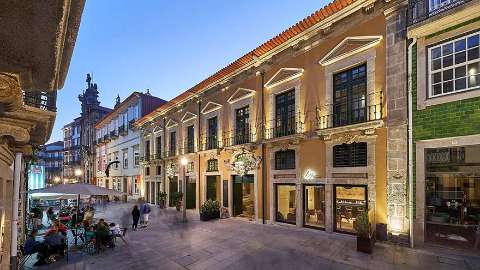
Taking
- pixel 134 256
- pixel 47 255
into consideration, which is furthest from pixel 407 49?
pixel 47 255

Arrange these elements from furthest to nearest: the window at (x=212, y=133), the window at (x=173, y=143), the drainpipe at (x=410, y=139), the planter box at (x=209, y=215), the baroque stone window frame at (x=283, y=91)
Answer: the window at (x=173, y=143), the window at (x=212, y=133), the planter box at (x=209, y=215), the baroque stone window frame at (x=283, y=91), the drainpipe at (x=410, y=139)

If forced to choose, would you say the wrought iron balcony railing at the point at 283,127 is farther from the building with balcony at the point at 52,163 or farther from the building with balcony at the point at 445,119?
the building with balcony at the point at 52,163

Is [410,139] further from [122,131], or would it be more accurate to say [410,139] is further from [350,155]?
[122,131]

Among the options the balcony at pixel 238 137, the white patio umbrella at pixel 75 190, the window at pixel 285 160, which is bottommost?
the white patio umbrella at pixel 75 190

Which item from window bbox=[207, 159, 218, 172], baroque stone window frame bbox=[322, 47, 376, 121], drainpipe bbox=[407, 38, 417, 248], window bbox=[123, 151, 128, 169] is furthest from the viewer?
window bbox=[123, 151, 128, 169]

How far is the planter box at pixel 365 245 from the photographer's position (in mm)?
9195

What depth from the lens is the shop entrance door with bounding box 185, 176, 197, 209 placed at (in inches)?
859

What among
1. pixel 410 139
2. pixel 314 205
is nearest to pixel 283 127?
pixel 314 205

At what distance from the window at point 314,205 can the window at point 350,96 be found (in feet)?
10.3

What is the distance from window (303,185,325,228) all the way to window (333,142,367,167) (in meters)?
1.43

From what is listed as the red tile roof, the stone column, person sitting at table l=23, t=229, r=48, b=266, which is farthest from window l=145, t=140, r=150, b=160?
the stone column

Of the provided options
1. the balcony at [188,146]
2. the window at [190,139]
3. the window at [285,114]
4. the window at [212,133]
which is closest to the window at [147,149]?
the balcony at [188,146]

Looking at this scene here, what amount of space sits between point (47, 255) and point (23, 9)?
1052 cm

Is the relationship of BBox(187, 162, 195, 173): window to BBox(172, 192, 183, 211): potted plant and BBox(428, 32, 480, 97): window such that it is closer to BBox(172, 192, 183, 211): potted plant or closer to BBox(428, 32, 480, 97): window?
BBox(172, 192, 183, 211): potted plant
